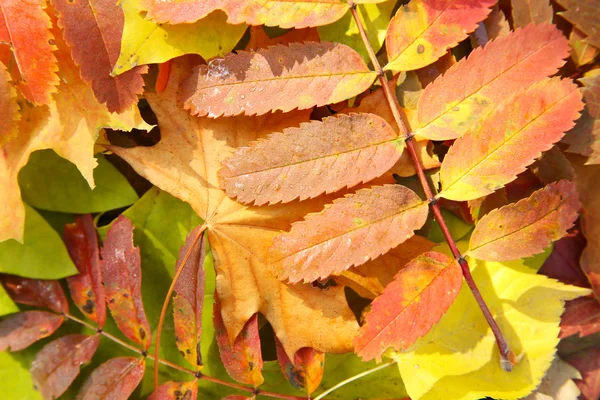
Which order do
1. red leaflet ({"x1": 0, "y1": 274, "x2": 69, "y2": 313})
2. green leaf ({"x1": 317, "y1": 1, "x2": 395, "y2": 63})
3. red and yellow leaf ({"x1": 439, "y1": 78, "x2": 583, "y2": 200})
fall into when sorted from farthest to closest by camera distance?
red leaflet ({"x1": 0, "y1": 274, "x2": 69, "y2": 313})
green leaf ({"x1": 317, "y1": 1, "x2": 395, "y2": 63})
red and yellow leaf ({"x1": 439, "y1": 78, "x2": 583, "y2": 200})

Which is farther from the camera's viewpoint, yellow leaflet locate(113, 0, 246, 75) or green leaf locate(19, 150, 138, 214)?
green leaf locate(19, 150, 138, 214)

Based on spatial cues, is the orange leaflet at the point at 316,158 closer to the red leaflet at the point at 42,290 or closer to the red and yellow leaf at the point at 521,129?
the red and yellow leaf at the point at 521,129

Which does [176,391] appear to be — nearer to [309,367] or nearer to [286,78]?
[309,367]

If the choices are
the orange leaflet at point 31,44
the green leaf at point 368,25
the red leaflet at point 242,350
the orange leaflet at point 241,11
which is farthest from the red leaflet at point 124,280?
the green leaf at point 368,25

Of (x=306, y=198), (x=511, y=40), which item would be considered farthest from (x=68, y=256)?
(x=511, y=40)

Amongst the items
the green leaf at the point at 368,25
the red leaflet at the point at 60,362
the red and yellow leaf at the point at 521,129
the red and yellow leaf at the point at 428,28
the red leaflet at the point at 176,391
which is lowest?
the red leaflet at the point at 176,391

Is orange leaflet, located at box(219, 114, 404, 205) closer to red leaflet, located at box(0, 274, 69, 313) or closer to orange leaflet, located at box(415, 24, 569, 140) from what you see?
orange leaflet, located at box(415, 24, 569, 140)

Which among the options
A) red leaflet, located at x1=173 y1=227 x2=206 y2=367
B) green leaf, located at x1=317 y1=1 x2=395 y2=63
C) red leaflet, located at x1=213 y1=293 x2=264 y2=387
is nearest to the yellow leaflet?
green leaf, located at x1=317 y1=1 x2=395 y2=63
